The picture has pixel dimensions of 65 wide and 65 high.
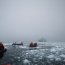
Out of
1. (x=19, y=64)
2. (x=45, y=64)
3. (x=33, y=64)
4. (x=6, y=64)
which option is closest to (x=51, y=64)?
(x=45, y=64)

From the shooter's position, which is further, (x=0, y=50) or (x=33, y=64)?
(x=0, y=50)

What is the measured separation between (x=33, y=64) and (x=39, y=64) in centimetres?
204

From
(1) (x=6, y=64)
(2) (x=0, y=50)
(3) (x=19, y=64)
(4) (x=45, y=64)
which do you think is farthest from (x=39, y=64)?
(2) (x=0, y=50)

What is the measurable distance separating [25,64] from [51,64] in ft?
27.9

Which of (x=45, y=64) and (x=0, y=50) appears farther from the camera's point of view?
(x=0, y=50)

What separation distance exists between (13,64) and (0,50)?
152 feet

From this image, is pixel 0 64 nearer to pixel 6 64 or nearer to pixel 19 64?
pixel 6 64

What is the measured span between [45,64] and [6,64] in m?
12.8

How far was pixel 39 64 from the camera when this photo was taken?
45938 mm

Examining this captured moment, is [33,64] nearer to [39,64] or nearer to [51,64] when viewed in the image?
[39,64]

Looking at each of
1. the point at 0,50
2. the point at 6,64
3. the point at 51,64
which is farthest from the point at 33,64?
the point at 0,50

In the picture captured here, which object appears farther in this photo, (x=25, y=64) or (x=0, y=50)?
(x=0, y=50)

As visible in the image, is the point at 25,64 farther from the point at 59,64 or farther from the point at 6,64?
the point at 59,64

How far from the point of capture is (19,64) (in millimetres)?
45719
